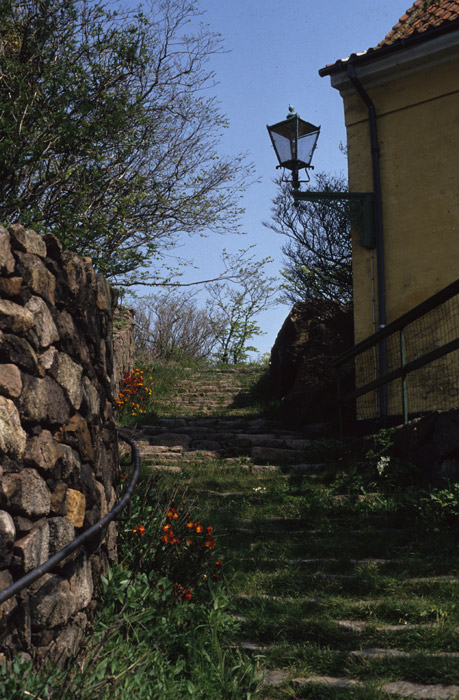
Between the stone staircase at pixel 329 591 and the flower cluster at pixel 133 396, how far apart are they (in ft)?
9.99

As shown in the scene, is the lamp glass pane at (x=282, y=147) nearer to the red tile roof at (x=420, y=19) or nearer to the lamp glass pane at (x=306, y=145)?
the lamp glass pane at (x=306, y=145)

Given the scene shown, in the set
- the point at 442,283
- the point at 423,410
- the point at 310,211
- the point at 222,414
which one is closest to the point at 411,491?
the point at 423,410

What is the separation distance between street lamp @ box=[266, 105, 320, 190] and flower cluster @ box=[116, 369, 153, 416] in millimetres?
4425

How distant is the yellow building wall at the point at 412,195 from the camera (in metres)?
8.52

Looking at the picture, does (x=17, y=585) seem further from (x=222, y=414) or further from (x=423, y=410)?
(x=222, y=414)

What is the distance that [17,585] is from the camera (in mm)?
2568

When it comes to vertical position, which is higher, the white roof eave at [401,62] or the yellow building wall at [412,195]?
the white roof eave at [401,62]

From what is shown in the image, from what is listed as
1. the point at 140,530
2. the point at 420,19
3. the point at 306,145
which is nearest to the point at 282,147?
the point at 306,145

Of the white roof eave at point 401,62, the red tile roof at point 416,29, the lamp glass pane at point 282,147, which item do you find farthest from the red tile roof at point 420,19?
the lamp glass pane at point 282,147

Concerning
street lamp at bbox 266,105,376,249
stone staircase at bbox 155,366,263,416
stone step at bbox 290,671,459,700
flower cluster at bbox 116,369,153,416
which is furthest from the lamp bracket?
stone step at bbox 290,671,459,700

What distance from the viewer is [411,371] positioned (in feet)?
25.6

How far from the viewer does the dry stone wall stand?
2885mm

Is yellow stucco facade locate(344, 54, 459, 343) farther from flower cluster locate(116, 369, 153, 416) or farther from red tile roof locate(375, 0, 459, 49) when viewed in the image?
flower cluster locate(116, 369, 153, 416)

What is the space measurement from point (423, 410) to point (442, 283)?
1647mm
